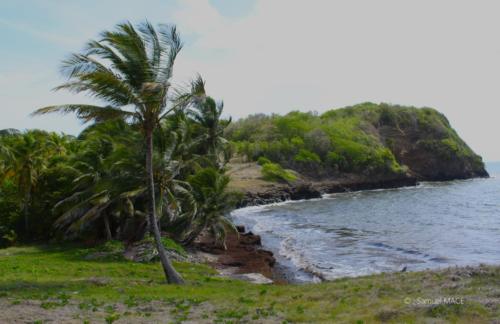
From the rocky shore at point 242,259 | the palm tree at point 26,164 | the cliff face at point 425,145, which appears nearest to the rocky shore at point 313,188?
the cliff face at point 425,145

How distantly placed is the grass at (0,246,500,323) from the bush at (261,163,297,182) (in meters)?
64.3

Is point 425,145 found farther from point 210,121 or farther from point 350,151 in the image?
point 210,121

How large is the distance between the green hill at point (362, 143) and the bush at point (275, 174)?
10227 millimetres

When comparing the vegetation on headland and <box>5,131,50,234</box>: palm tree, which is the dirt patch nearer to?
the vegetation on headland

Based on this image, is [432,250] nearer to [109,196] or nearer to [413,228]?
[413,228]

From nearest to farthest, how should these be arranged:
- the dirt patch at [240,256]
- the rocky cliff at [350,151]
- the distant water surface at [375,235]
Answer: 1. the dirt patch at [240,256]
2. the distant water surface at [375,235]
3. the rocky cliff at [350,151]

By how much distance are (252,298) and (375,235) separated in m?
26.6

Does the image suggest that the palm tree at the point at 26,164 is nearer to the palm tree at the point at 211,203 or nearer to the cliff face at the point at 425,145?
the palm tree at the point at 211,203

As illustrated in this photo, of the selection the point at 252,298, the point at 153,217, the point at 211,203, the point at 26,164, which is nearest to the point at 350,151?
the point at 211,203

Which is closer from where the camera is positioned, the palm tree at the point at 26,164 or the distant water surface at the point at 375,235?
the distant water surface at the point at 375,235

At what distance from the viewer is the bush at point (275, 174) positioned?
84.1m

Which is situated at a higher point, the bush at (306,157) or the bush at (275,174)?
the bush at (306,157)

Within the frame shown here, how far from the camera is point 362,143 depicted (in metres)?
112

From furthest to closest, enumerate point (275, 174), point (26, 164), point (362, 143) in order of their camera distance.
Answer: point (362, 143), point (275, 174), point (26, 164)
